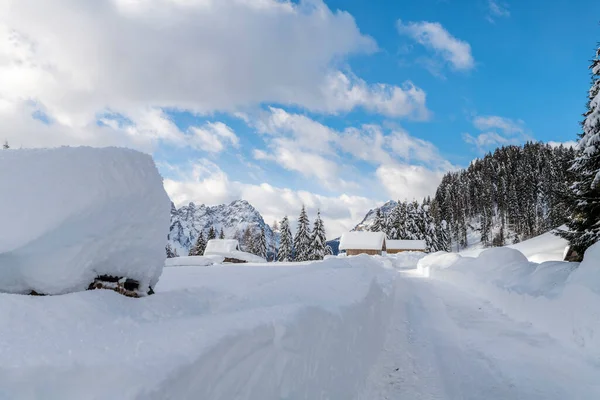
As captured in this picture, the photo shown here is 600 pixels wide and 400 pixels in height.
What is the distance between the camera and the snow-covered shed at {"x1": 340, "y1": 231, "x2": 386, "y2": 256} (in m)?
54.9

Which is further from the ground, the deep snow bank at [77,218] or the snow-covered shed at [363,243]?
the snow-covered shed at [363,243]

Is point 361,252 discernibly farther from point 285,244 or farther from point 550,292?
point 550,292

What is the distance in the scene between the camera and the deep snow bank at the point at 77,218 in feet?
12.2

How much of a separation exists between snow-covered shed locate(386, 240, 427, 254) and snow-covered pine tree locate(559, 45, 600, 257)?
46148mm

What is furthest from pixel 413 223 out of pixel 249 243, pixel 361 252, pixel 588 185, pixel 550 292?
pixel 550 292

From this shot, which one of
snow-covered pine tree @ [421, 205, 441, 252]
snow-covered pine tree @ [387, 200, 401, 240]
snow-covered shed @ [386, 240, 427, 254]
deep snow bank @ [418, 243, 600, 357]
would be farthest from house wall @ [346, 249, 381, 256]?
deep snow bank @ [418, 243, 600, 357]

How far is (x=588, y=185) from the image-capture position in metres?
12.5

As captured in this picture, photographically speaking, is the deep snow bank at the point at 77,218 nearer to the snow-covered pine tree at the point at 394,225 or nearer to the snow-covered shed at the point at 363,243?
the snow-covered shed at the point at 363,243

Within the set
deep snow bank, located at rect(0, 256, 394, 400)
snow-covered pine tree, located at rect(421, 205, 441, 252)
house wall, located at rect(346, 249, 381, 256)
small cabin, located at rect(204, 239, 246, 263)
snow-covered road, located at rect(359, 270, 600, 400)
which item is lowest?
snow-covered road, located at rect(359, 270, 600, 400)

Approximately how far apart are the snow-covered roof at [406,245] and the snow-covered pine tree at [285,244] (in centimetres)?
1757

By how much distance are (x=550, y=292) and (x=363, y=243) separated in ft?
156

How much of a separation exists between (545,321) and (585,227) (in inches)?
284

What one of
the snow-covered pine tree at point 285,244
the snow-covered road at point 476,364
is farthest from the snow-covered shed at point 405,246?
the snow-covered road at point 476,364

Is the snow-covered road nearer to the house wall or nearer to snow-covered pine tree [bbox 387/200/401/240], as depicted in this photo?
the house wall
